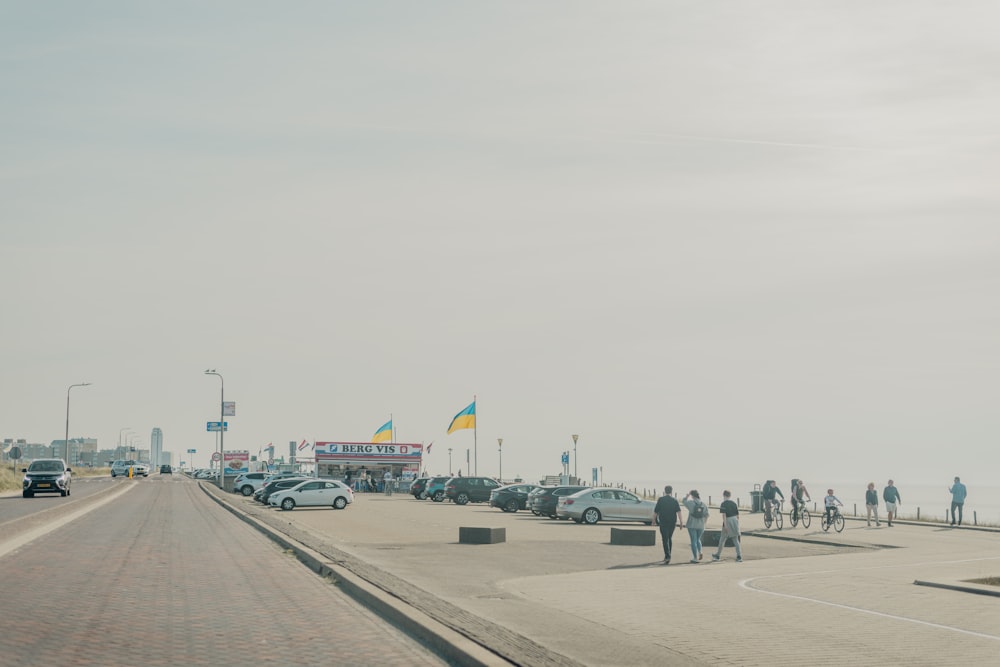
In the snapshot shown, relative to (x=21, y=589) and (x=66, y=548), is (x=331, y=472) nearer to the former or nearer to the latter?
(x=66, y=548)

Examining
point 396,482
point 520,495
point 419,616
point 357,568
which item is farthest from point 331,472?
point 419,616

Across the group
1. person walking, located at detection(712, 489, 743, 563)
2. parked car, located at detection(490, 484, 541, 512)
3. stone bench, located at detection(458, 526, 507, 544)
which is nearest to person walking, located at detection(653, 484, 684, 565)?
person walking, located at detection(712, 489, 743, 563)

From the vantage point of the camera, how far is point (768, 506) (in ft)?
126

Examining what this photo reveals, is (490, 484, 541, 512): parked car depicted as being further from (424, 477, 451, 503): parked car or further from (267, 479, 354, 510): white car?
(424, 477, 451, 503): parked car

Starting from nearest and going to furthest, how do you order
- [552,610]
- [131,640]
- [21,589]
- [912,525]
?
[131,640] < [552,610] < [21,589] < [912,525]

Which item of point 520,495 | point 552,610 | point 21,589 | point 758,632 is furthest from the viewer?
point 520,495

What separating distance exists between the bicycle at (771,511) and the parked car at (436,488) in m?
26.2

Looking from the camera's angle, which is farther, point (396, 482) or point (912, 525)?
point (396, 482)

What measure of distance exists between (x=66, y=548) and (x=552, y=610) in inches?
518

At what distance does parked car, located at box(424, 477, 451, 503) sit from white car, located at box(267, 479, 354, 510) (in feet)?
43.9

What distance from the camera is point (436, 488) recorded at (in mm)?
63625

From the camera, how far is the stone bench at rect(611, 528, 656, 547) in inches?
1107

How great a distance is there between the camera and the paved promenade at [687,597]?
11.6 m

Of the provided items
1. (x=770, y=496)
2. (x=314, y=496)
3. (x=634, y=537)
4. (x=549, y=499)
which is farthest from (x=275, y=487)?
(x=634, y=537)
